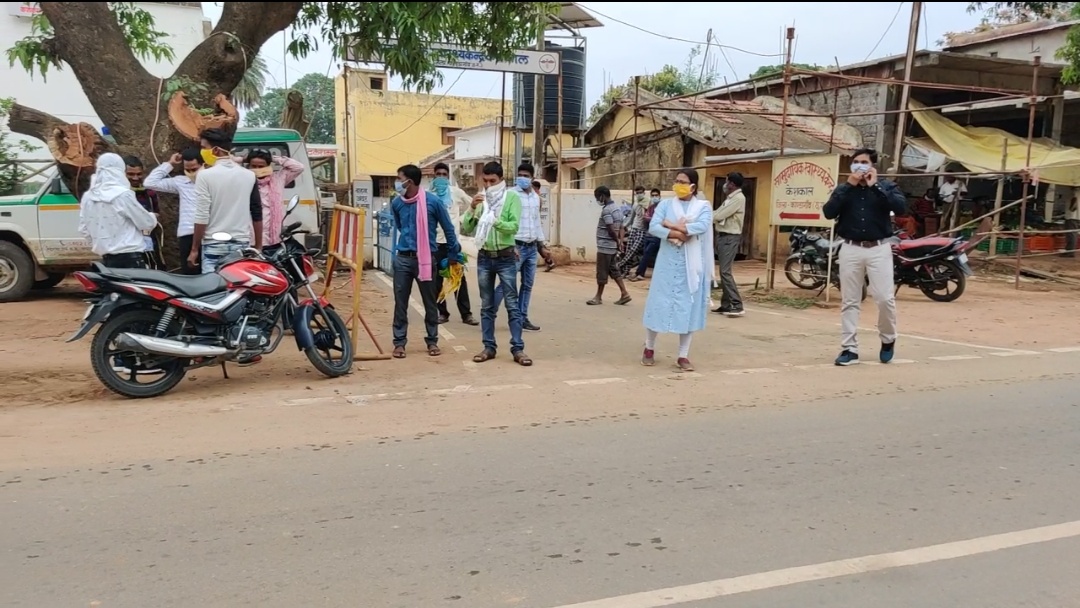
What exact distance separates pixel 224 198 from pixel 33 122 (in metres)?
2.80

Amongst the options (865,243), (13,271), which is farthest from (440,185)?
(13,271)

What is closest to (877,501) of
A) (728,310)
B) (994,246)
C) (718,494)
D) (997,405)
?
(718,494)

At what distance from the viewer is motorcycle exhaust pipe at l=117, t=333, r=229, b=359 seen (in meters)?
5.04

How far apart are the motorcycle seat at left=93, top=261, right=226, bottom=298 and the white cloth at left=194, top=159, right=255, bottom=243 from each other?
0.92 meters

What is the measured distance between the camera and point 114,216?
Result: 6.46m

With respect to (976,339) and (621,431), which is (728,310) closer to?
(976,339)

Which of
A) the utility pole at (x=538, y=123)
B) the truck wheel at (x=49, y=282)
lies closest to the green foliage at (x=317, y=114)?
the utility pole at (x=538, y=123)

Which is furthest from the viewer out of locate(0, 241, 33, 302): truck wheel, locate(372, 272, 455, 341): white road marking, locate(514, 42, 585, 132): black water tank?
locate(514, 42, 585, 132): black water tank

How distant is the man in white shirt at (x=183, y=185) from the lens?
6.76 meters

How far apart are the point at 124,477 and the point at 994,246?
14878 millimetres

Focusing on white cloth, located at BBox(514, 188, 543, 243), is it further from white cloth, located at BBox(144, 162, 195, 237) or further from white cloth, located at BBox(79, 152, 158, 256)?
white cloth, located at BBox(79, 152, 158, 256)

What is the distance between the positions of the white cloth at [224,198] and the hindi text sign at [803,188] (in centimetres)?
722

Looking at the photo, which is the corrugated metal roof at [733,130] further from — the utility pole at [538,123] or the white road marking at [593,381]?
the white road marking at [593,381]

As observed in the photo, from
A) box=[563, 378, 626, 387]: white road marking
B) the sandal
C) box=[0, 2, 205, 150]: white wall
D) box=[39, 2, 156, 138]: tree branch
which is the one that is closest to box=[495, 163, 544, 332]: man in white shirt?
the sandal
